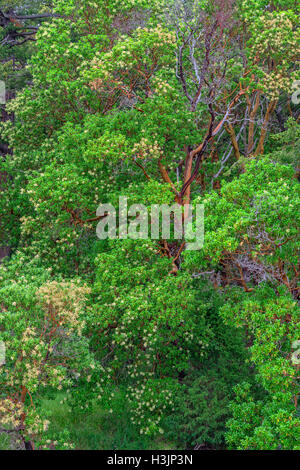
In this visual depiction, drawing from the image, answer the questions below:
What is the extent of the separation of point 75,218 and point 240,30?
10460 millimetres

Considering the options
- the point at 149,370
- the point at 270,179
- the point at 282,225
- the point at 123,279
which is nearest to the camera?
the point at 282,225

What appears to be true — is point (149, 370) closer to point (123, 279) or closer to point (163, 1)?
point (123, 279)

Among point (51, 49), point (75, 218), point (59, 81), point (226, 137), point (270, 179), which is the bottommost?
point (75, 218)

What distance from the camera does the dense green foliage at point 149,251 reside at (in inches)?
501

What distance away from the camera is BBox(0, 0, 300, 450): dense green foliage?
12.7 m

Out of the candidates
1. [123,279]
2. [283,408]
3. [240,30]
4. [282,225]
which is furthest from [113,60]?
[283,408]

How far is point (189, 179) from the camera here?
61.4 ft

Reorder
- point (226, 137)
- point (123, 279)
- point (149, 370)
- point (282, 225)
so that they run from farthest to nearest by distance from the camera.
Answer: point (226, 137), point (149, 370), point (123, 279), point (282, 225)

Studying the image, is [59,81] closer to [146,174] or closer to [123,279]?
[146,174]

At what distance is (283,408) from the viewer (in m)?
12.7

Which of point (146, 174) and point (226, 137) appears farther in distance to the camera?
point (226, 137)

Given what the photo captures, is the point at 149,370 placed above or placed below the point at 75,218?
below

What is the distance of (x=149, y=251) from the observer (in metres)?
16.4

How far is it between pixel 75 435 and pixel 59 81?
13.3 meters
